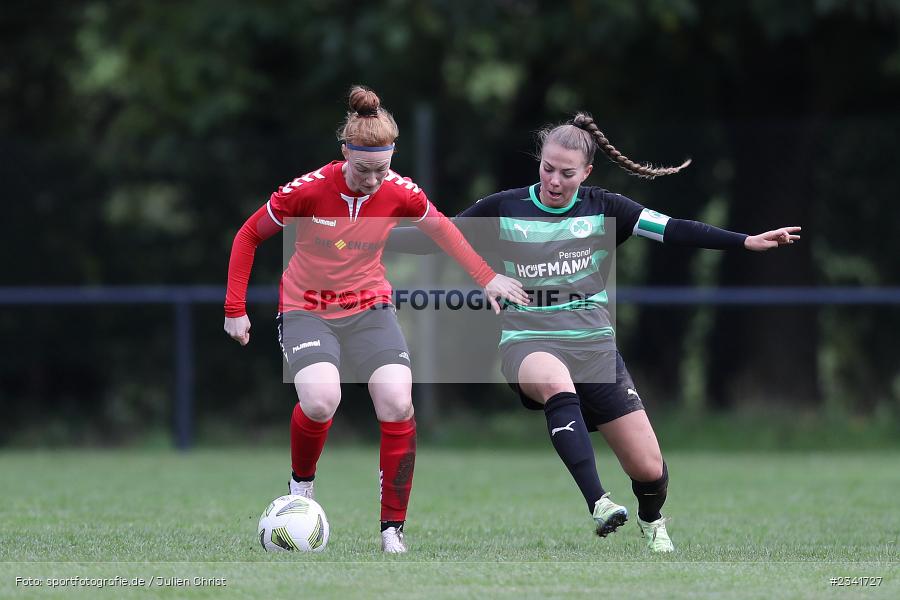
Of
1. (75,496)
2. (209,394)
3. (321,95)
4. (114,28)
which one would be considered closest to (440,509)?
(75,496)

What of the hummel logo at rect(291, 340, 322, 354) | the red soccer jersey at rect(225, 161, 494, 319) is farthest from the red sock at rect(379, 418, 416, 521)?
the red soccer jersey at rect(225, 161, 494, 319)

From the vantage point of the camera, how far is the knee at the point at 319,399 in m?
6.00

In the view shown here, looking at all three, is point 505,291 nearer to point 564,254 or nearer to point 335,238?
point 564,254

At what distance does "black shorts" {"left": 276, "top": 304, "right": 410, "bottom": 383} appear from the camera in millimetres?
6098

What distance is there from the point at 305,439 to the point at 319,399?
377 millimetres

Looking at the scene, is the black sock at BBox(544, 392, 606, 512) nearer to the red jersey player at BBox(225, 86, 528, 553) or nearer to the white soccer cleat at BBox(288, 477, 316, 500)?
the red jersey player at BBox(225, 86, 528, 553)

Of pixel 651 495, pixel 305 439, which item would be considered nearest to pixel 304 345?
pixel 305 439

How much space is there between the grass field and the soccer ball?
107 mm

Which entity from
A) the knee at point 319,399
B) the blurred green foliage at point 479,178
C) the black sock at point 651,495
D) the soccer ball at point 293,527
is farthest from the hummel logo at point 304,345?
the blurred green foliage at point 479,178

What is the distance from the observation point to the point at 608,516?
556 centimetres

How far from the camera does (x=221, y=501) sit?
8.28 metres

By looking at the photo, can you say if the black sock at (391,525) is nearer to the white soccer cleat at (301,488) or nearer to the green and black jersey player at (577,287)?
the white soccer cleat at (301,488)

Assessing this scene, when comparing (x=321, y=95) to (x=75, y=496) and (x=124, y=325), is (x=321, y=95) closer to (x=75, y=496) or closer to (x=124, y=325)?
(x=124, y=325)

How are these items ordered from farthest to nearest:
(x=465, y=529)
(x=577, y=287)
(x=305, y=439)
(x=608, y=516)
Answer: (x=465, y=529) < (x=305, y=439) < (x=577, y=287) < (x=608, y=516)
